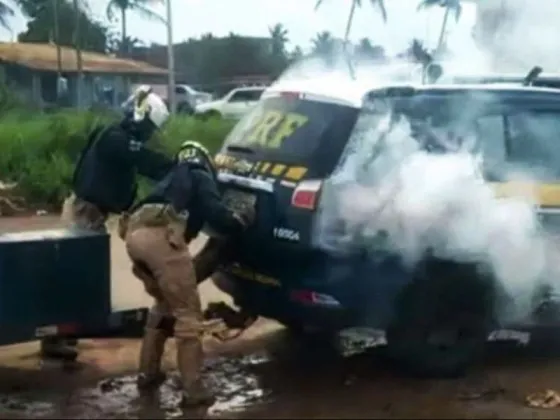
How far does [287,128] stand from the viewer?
746cm

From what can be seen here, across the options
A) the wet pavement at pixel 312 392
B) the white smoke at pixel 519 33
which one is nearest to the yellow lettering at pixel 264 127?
the wet pavement at pixel 312 392

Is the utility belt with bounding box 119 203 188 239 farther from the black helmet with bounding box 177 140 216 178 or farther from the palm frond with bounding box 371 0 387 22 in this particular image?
the palm frond with bounding box 371 0 387 22

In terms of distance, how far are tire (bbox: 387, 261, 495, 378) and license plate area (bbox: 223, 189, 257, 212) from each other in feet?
3.45

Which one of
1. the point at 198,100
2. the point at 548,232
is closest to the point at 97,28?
the point at 198,100

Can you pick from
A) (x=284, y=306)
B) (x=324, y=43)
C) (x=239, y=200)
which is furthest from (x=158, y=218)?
(x=324, y=43)

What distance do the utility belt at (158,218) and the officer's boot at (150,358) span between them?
68 centimetres

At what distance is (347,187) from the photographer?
275 inches

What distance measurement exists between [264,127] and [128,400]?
1891 mm

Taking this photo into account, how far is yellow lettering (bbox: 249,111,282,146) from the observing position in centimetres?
760

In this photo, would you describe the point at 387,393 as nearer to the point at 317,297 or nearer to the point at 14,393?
the point at 317,297

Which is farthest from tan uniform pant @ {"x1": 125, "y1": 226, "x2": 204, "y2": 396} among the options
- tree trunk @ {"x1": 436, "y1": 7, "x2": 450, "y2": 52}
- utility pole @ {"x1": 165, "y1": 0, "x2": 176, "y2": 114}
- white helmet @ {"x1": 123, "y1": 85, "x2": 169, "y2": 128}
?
utility pole @ {"x1": 165, "y1": 0, "x2": 176, "y2": 114}

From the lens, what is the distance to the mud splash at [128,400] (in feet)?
22.0

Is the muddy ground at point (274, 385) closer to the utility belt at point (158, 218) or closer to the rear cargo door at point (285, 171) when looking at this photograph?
the rear cargo door at point (285, 171)

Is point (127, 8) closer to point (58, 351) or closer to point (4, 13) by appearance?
point (4, 13)
